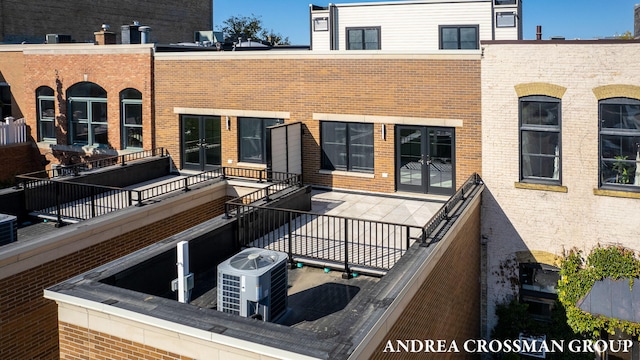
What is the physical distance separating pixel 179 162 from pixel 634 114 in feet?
49.7

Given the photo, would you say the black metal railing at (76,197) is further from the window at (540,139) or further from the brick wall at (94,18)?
the brick wall at (94,18)

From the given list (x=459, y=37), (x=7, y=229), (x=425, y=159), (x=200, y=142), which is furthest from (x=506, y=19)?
(x=7, y=229)

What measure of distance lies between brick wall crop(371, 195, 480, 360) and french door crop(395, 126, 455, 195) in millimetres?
1806

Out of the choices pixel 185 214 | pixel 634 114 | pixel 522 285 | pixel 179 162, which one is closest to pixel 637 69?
pixel 634 114

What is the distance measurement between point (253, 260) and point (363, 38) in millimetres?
18298

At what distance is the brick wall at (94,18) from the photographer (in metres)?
32.8

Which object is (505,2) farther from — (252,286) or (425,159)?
(252,286)

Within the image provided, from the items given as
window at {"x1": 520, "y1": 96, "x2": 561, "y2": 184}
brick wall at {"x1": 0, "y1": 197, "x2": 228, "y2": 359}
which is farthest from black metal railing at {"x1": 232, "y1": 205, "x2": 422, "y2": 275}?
window at {"x1": 520, "y1": 96, "x2": 561, "y2": 184}

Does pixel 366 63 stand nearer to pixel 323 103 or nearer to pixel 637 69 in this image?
pixel 323 103

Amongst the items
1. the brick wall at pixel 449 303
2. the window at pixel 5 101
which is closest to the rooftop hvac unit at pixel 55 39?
the window at pixel 5 101

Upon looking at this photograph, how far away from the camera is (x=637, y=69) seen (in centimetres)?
1404

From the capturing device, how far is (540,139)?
15.5 metres

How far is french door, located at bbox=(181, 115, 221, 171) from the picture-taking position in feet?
68.4

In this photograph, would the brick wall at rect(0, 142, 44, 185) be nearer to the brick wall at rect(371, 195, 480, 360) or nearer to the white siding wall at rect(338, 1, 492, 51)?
the white siding wall at rect(338, 1, 492, 51)
